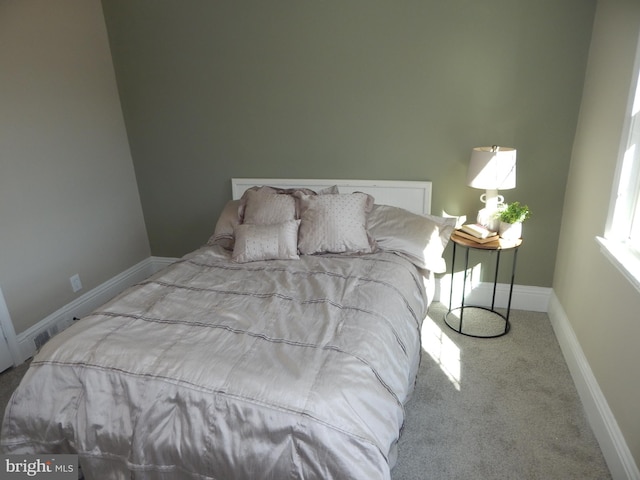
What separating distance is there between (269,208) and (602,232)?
1847 mm

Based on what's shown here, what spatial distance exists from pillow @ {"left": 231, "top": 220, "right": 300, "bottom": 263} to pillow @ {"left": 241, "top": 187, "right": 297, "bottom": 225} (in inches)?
4.2

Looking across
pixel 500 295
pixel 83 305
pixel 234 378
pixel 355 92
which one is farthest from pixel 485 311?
pixel 83 305

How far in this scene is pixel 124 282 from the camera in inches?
140

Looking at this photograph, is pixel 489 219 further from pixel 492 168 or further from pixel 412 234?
pixel 412 234

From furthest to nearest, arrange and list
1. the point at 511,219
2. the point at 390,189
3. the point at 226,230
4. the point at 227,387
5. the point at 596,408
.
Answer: the point at 390,189
the point at 226,230
the point at 511,219
the point at 596,408
the point at 227,387

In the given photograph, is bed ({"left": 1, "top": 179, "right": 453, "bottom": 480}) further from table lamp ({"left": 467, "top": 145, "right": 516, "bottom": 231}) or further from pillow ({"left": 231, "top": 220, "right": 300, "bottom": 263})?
table lamp ({"left": 467, "top": 145, "right": 516, "bottom": 231})

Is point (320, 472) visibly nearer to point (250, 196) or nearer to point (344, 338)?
point (344, 338)

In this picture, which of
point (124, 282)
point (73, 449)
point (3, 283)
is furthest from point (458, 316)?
point (3, 283)

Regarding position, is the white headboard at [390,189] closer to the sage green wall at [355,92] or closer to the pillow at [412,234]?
the sage green wall at [355,92]

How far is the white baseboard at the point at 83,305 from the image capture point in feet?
9.00

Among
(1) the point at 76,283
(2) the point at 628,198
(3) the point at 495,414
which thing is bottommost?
(3) the point at 495,414

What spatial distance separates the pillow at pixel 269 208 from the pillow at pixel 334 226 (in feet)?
0.33

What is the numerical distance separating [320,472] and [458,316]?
1.98 metres

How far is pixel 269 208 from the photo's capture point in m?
2.76
